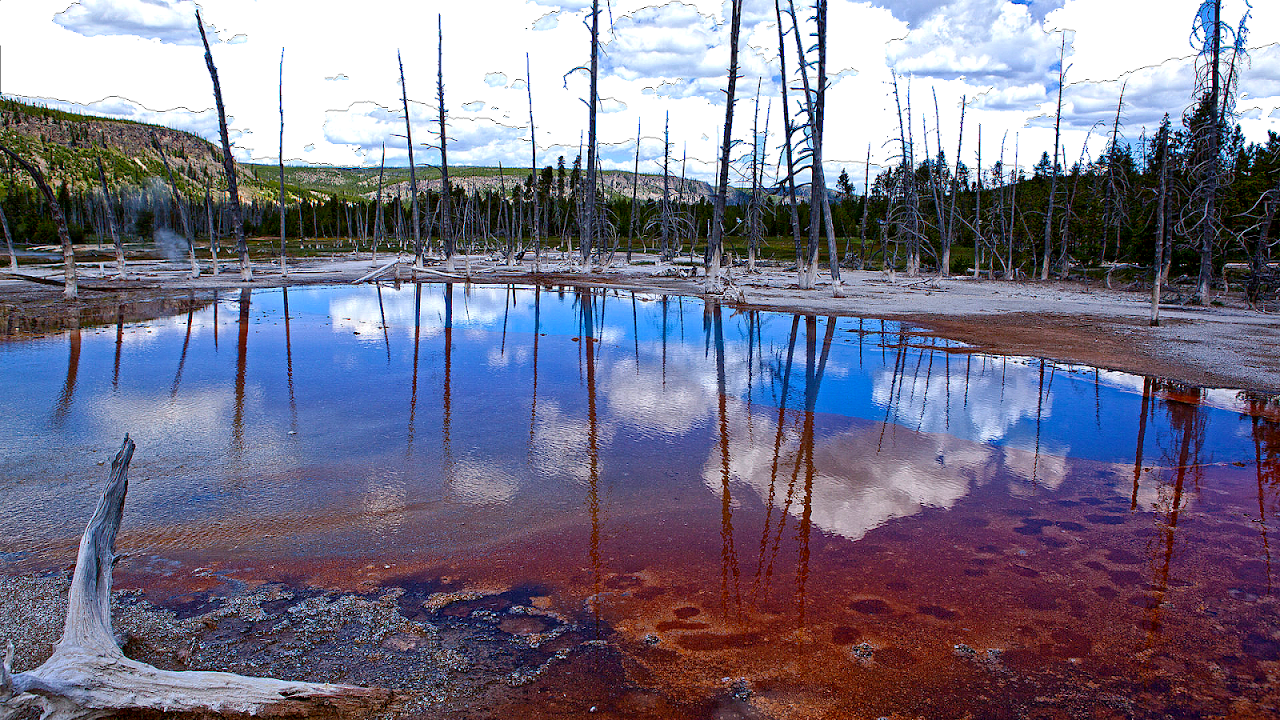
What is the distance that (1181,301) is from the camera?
2422cm

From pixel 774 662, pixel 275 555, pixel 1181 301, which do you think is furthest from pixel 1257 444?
pixel 1181 301

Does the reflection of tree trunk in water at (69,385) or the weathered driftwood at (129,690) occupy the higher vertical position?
the reflection of tree trunk in water at (69,385)

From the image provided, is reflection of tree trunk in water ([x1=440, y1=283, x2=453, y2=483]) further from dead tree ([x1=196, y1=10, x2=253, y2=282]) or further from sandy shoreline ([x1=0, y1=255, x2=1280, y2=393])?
dead tree ([x1=196, y1=10, x2=253, y2=282])

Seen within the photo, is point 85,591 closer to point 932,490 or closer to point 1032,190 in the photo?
point 932,490

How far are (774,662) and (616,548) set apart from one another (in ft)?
6.04

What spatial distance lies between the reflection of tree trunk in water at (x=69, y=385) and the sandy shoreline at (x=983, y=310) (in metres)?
2.61

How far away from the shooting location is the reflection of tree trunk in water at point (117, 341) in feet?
37.0

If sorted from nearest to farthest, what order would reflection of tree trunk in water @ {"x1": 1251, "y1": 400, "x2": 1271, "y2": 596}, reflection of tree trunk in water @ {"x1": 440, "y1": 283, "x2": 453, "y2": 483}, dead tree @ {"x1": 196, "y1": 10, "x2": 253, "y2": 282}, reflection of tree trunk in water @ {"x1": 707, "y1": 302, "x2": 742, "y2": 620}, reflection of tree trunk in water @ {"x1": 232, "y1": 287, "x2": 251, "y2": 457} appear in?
reflection of tree trunk in water @ {"x1": 707, "y1": 302, "x2": 742, "y2": 620}
reflection of tree trunk in water @ {"x1": 1251, "y1": 400, "x2": 1271, "y2": 596}
reflection of tree trunk in water @ {"x1": 440, "y1": 283, "x2": 453, "y2": 483}
reflection of tree trunk in water @ {"x1": 232, "y1": 287, "x2": 251, "y2": 457}
dead tree @ {"x1": 196, "y1": 10, "x2": 253, "y2": 282}

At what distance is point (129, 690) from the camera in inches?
136

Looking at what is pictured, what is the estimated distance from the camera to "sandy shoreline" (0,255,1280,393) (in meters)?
14.0

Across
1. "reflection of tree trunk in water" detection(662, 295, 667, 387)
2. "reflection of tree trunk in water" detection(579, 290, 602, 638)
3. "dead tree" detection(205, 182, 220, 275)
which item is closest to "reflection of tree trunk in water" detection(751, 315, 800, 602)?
"reflection of tree trunk in water" detection(579, 290, 602, 638)

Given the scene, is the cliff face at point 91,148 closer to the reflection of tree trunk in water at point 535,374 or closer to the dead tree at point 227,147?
the dead tree at point 227,147

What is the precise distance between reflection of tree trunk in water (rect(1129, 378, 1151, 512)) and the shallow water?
4 centimetres

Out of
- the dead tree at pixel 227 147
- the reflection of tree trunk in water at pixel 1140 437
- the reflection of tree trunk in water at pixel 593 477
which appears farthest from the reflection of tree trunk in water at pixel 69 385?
the dead tree at pixel 227 147
